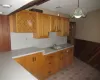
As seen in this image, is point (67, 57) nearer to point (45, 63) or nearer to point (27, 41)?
point (45, 63)

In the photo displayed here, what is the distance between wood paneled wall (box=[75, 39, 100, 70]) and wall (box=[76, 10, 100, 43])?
9.1 inches

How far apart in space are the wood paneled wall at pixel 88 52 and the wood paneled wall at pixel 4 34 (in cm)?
357

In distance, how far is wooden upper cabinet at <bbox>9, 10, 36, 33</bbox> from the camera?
283cm

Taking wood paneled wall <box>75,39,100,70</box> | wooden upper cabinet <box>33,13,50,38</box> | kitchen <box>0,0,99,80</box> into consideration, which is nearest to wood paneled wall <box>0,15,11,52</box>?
kitchen <box>0,0,99,80</box>

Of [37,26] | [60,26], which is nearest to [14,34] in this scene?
[37,26]

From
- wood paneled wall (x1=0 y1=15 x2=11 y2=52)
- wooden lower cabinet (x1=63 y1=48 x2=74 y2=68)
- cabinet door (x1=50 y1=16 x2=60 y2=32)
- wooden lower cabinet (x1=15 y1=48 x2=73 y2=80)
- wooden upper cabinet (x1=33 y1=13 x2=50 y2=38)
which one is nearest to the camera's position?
wooden lower cabinet (x1=15 y1=48 x2=73 y2=80)

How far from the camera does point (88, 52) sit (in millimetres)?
4895

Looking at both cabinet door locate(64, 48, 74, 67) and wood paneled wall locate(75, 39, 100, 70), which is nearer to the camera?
cabinet door locate(64, 48, 74, 67)

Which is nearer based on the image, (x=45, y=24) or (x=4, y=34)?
(x=4, y=34)

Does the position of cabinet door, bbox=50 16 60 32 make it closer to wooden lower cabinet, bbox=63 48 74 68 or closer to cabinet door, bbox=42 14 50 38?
cabinet door, bbox=42 14 50 38

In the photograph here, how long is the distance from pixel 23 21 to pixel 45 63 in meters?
1.48

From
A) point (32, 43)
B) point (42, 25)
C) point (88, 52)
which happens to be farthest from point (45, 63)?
point (88, 52)

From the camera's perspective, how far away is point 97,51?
4402 mm

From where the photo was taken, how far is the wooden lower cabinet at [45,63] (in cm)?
276
